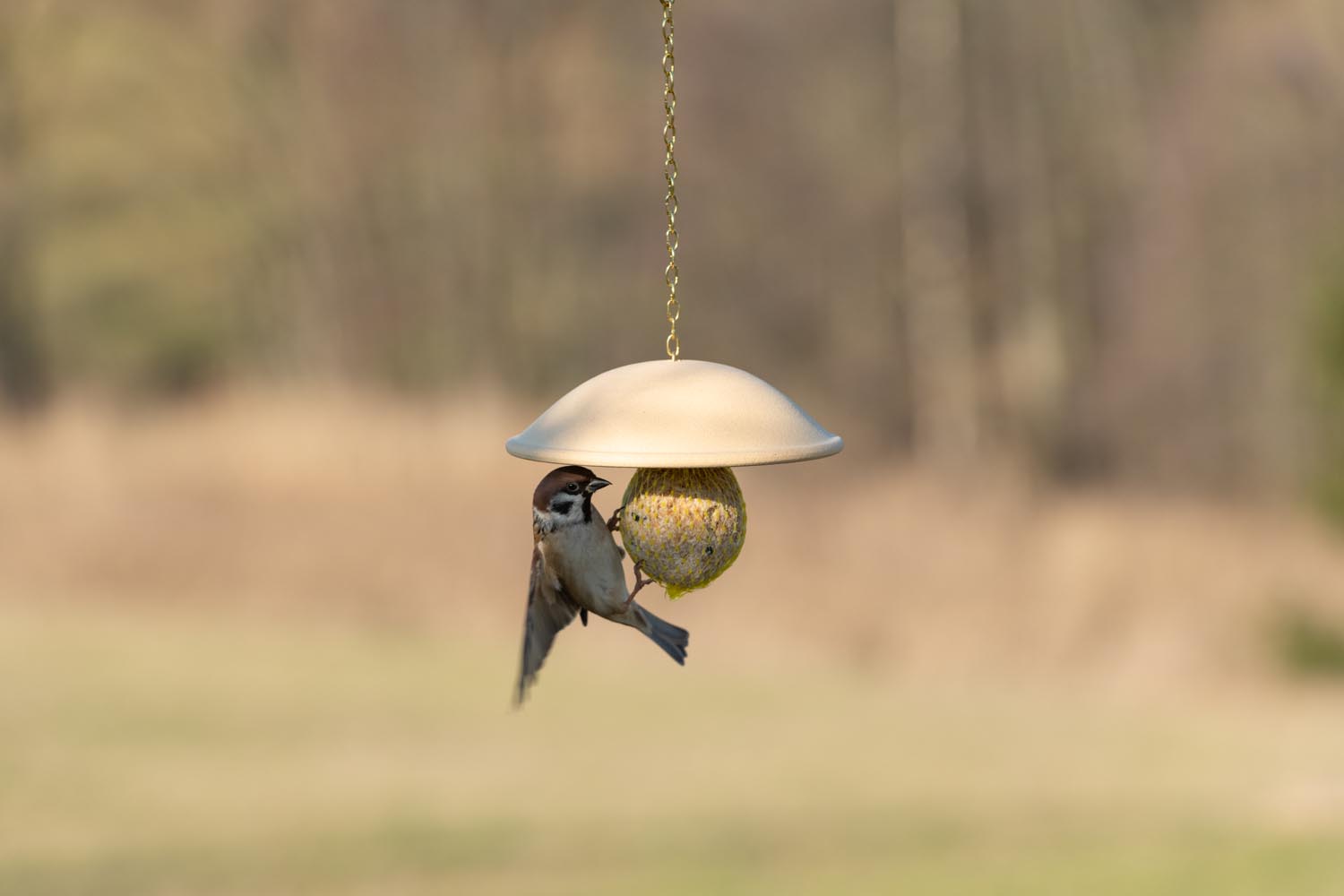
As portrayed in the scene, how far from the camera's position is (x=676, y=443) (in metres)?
3.04

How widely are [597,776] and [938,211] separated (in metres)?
8.03

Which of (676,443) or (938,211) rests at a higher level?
(938,211)

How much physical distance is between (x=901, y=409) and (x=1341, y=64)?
6.94 m

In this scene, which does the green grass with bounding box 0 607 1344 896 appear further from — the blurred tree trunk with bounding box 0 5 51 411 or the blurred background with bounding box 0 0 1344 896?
the blurred tree trunk with bounding box 0 5 51 411

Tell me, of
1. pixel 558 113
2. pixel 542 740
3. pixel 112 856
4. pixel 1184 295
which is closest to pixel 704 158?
pixel 558 113

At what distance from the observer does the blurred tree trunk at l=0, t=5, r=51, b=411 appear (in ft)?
89.6

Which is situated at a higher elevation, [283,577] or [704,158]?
[704,158]

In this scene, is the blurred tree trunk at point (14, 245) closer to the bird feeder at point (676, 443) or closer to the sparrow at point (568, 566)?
the sparrow at point (568, 566)

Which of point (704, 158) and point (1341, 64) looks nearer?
point (1341, 64)

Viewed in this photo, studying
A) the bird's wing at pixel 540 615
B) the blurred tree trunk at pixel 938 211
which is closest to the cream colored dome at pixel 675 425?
the bird's wing at pixel 540 615

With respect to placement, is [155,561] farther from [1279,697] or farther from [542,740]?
[1279,697]

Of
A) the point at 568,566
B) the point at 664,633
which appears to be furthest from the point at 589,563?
the point at 664,633

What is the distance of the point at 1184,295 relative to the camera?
18.8m

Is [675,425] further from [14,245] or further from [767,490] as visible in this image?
[14,245]
